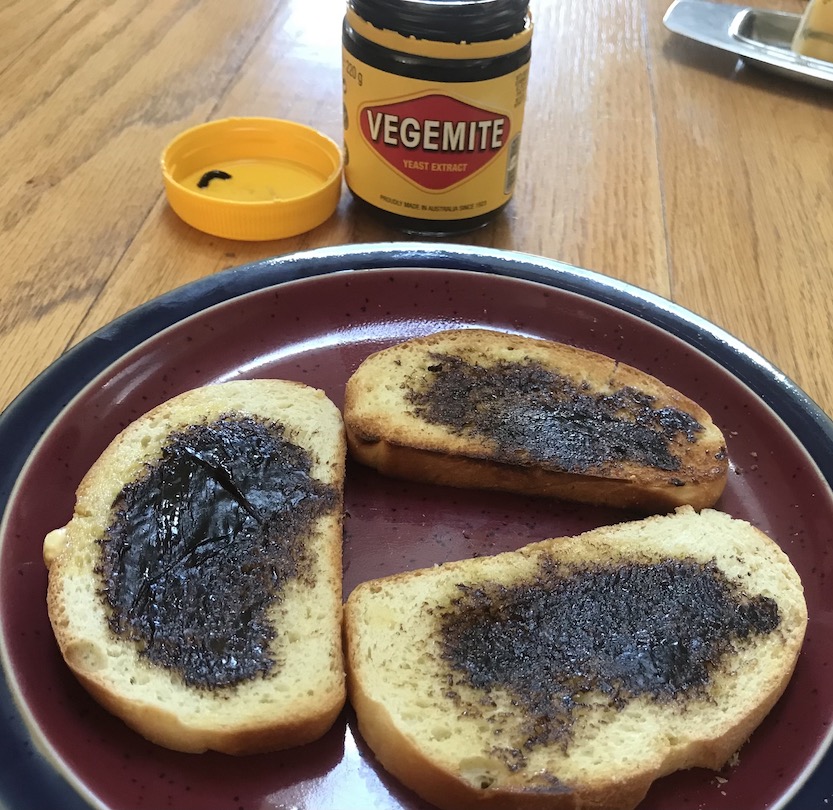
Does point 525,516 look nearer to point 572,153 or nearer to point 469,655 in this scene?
point 469,655

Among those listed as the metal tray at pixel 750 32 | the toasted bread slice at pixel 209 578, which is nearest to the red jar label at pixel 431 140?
the toasted bread slice at pixel 209 578

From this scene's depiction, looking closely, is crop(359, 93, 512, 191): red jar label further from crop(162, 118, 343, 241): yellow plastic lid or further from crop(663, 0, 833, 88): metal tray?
crop(663, 0, 833, 88): metal tray

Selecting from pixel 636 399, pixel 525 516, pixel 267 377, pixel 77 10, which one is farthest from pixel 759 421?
pixel 77 10

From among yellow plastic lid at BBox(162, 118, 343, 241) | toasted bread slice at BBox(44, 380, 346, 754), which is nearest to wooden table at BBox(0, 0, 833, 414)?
yellow plastic lid at BBox(162, 118, 343, 241)

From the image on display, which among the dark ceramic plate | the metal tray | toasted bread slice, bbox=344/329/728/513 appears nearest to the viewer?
the dark ceramic plate

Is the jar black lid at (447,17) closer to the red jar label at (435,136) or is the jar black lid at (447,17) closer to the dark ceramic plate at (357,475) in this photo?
the red jar label at (435,136)

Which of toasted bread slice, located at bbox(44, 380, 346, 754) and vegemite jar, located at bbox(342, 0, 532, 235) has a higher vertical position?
vegemite jar, located at bbox(342, 0, 532, 235)
